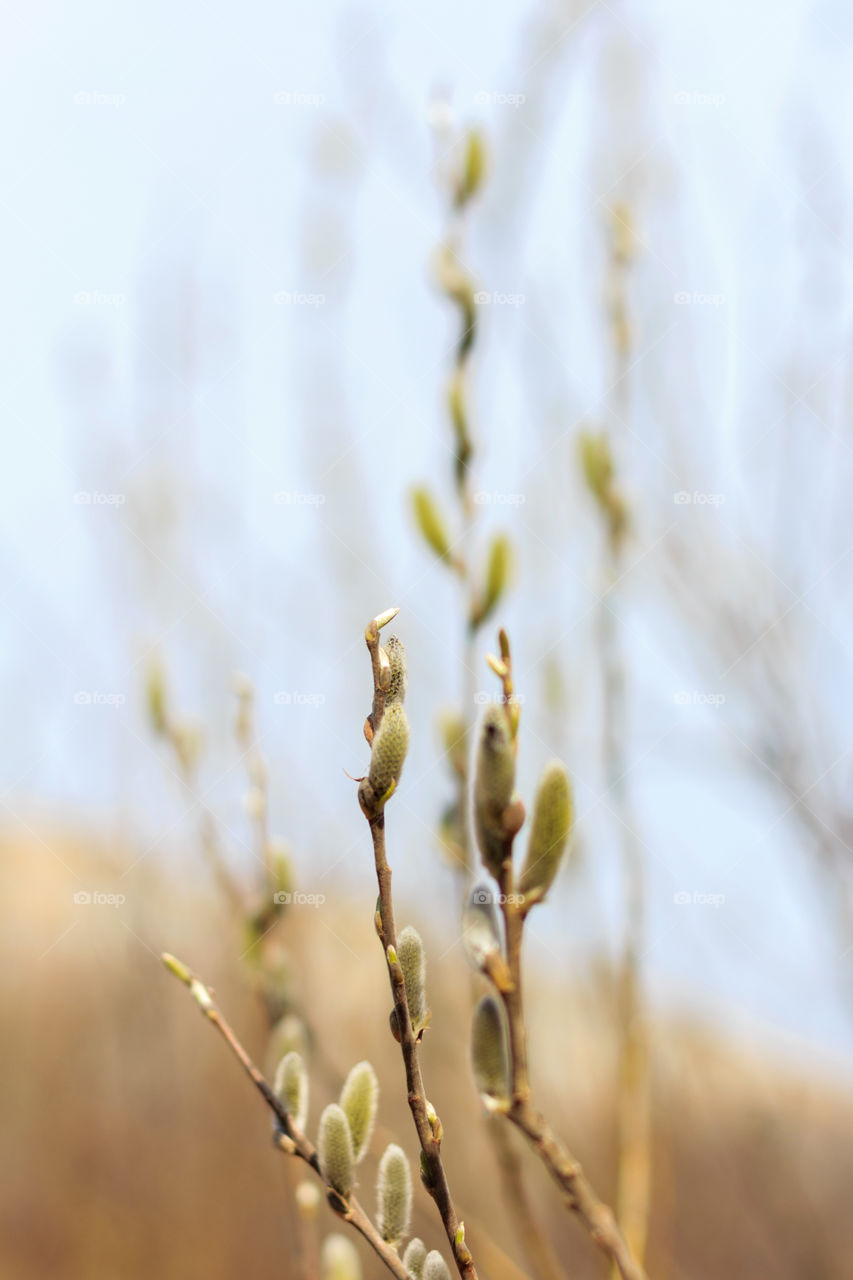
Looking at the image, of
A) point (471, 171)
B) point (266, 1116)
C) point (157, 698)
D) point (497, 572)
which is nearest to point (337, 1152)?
point (497, 572)

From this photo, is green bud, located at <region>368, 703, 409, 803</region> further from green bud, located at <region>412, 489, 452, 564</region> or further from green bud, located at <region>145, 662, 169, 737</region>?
green bud, located at <region>145, 662, 169, 737</region>

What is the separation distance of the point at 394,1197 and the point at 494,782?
239 mm

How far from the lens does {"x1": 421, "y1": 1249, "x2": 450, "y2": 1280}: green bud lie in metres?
0.38

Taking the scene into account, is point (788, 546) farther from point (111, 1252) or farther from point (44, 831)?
point (44, 831)

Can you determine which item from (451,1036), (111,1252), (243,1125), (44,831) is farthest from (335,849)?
(44,831)

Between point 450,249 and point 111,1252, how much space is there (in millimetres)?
3170

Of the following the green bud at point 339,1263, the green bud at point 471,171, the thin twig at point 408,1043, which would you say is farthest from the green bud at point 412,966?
the green bud at point 471,171

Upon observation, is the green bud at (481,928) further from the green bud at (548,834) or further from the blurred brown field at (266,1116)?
the blurred brown field at (266,1116)

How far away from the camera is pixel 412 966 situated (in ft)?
1.34

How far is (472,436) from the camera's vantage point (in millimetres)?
878

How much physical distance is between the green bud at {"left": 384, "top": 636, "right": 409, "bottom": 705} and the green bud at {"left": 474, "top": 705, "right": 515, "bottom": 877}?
0.20 ft

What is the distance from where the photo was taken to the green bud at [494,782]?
1.17ft

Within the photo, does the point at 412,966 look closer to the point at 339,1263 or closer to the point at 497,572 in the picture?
the point at 339,1263

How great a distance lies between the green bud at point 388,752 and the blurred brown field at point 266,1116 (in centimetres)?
55
